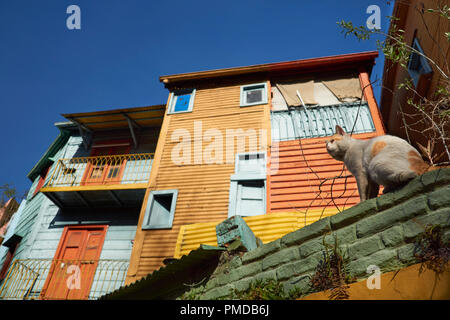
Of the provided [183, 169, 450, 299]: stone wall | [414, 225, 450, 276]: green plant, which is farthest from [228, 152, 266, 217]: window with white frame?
[414, 225, 450, 276]: green plant

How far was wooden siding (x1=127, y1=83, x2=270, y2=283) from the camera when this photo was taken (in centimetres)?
848

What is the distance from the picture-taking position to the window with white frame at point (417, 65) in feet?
26.3

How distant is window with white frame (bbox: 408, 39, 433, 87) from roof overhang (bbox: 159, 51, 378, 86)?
81.5 inches

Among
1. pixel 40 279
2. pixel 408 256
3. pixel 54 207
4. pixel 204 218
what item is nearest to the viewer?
pixel 408 256

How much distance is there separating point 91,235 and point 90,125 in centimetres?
547

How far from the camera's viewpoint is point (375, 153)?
2955 mm

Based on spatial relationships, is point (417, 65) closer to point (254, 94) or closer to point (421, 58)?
point (421, 58)

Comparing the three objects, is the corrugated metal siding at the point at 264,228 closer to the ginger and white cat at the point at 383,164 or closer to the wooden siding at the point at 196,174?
the wooden siding at the point at 196,174

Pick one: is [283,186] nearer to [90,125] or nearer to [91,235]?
[91,235]

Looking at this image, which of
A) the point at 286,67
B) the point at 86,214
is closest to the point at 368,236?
the point at 286,67

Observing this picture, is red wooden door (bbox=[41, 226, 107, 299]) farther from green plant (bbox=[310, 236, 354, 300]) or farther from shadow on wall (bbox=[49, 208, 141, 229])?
green plant (bbox=[310, 236, 354, 300])

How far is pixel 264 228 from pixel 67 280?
7.39m

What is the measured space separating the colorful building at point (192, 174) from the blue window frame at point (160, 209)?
3 centimetres
